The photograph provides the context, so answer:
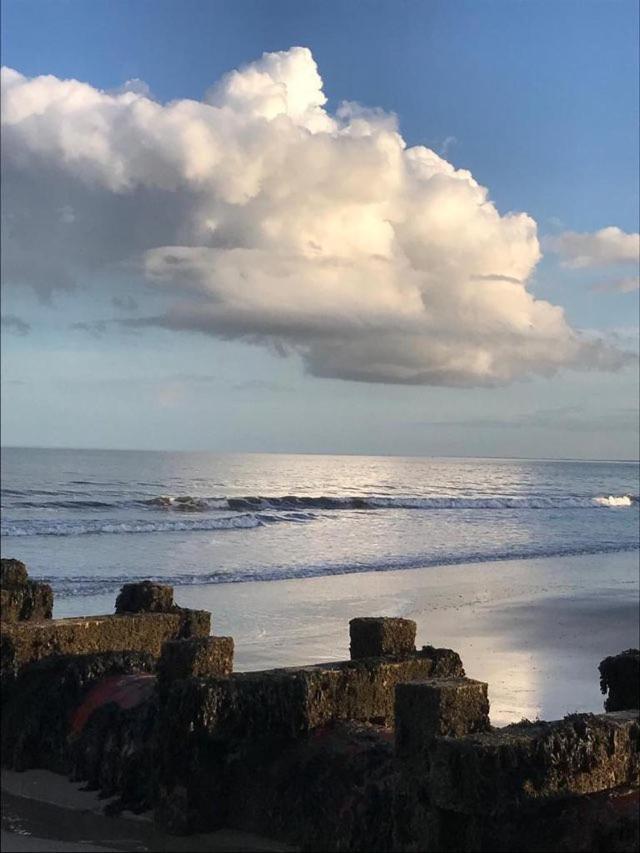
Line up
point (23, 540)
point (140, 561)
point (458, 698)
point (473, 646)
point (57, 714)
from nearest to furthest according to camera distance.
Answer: point (458, 698) → point (57, 714) → point (473, 646) → point (140, 561) → point (23, 540)

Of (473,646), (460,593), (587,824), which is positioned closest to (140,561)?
(460,593)

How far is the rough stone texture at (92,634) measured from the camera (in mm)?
10148

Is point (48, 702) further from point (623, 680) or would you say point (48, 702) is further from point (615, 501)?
point (615, 501)

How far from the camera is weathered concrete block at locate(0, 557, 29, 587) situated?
12147 millimetres

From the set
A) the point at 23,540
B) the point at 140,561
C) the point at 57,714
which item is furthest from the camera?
the point at 23,540

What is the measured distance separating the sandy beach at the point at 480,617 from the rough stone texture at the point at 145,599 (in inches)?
125

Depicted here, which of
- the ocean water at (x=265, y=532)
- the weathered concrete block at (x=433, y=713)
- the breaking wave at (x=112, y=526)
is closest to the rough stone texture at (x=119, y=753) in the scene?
the weathered concrete block at (x=433, y=713)

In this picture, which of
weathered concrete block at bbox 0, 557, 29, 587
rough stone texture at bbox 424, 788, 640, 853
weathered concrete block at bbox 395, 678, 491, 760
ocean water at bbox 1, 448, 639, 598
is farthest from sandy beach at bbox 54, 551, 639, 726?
rough stone texture at bbox 424, 788, 640, 853

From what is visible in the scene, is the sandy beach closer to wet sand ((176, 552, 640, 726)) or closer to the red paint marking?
wet sand ((176, 552, 640, 726))

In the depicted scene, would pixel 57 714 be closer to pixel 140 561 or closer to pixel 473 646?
pixel 473 646

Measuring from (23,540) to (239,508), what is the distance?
23721 mm

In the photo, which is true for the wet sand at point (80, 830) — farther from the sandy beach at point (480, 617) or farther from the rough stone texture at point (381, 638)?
the sandy beach at point (480, 617)

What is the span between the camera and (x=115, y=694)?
30.4 feet

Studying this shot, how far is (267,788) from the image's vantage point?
7715 millimetres
